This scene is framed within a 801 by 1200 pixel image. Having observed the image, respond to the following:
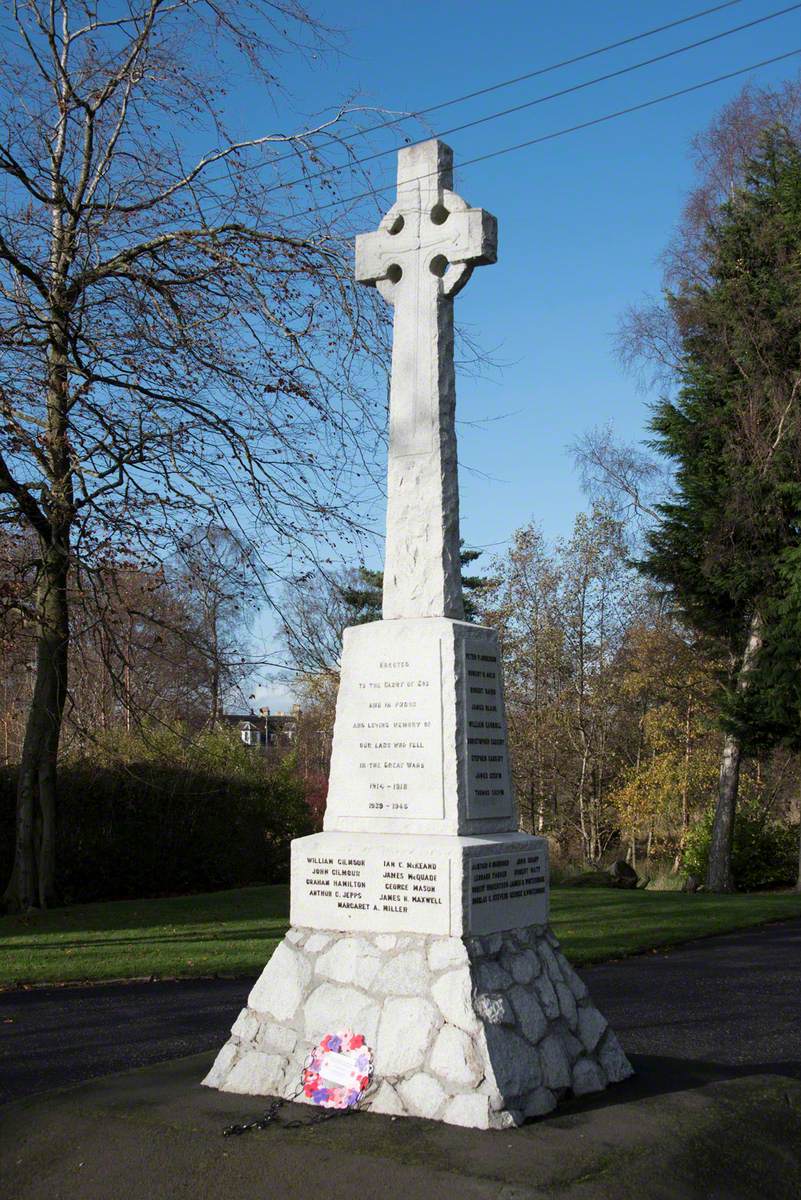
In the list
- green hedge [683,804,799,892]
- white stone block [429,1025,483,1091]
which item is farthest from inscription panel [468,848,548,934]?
green hedge [683,804,799,892]

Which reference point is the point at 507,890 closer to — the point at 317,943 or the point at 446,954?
the point at 446,954

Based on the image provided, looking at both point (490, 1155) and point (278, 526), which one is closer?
point (490, 1155)

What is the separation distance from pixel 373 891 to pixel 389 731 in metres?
0.76

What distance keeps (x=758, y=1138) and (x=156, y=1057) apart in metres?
3.90

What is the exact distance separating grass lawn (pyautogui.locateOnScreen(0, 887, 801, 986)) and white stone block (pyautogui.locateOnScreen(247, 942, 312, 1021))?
5.40m

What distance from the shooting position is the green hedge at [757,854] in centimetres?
2347

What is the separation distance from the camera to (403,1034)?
5.25m

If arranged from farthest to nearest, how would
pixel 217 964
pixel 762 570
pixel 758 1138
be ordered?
pixel 762 570 → pixel 217 964 → pixel 758 1138

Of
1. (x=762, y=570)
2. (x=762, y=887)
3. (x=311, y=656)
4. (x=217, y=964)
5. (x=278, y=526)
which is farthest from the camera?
(x=762, y=887)

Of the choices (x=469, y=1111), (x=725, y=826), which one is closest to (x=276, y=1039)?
(x=469, y=1111)

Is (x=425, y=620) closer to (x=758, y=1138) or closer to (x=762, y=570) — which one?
(x=758, y=1138)

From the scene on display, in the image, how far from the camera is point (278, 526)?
13422 mm

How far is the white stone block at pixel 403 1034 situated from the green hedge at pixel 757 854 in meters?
19.3

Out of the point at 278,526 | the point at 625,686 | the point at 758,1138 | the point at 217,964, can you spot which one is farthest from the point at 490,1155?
the point at 625,686
